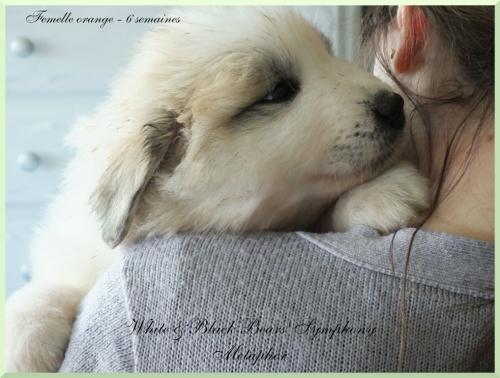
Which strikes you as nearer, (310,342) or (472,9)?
(310,342)

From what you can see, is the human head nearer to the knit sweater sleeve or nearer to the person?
the person

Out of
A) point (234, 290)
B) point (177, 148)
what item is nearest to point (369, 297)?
point (234, 290)

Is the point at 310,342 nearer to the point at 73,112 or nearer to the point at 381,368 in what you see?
the point at 381,368

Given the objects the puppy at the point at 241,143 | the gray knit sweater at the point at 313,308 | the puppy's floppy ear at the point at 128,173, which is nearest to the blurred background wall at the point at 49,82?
the puppy at the point at 241,143

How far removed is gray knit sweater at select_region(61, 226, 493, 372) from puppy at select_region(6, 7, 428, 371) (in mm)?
196

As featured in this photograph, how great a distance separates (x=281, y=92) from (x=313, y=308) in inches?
22.2

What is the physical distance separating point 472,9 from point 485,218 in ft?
1.74

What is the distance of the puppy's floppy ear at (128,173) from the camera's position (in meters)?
1.39

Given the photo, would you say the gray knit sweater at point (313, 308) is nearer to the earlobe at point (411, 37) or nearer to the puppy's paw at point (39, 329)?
the puppy's paw at point (39, 329)

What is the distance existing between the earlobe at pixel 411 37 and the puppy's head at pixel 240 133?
14cm

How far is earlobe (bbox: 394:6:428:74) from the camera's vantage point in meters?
1.47

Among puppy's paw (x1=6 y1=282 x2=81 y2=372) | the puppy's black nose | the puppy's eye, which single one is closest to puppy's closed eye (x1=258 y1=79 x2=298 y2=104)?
the puppy's eye

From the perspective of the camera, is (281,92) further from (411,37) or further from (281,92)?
Answer: (411,37)

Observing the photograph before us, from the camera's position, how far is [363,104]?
143 centimetres
